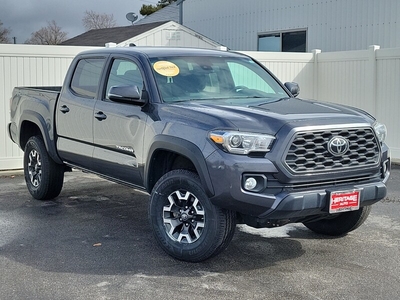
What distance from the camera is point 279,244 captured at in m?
6.09

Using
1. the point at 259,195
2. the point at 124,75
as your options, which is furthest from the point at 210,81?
the point at 259,195

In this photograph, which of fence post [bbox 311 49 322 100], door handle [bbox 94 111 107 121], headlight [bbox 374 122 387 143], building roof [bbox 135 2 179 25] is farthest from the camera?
building roof [bbox 135 2 179 25]

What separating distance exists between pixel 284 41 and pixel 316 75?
5128mm

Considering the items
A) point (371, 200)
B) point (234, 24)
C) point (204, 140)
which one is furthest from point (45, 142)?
point (234, 24)

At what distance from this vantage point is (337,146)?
16.8ft

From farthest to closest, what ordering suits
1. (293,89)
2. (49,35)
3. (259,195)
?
(49,35) → (293,89) → (259,195)

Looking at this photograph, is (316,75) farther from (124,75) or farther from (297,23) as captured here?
(124,75)

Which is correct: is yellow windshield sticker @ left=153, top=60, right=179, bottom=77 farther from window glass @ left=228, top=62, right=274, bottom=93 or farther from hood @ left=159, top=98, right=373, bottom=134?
window glass @ left=228, top=62, right=274, bottom=93

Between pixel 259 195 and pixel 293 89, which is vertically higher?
pixel 293 89

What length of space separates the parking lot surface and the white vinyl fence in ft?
11.4

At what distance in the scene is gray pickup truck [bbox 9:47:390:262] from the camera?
4910mm

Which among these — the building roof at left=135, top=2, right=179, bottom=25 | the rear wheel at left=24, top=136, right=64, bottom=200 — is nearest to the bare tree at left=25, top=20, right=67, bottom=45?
the building roof at left=135, top=2, right=179, bottom=25

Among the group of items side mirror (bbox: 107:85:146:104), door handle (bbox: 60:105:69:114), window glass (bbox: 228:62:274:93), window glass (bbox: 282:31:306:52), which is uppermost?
window glass (bbox: 282:31:306:52)

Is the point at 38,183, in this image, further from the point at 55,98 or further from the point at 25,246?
the point at 25,246
